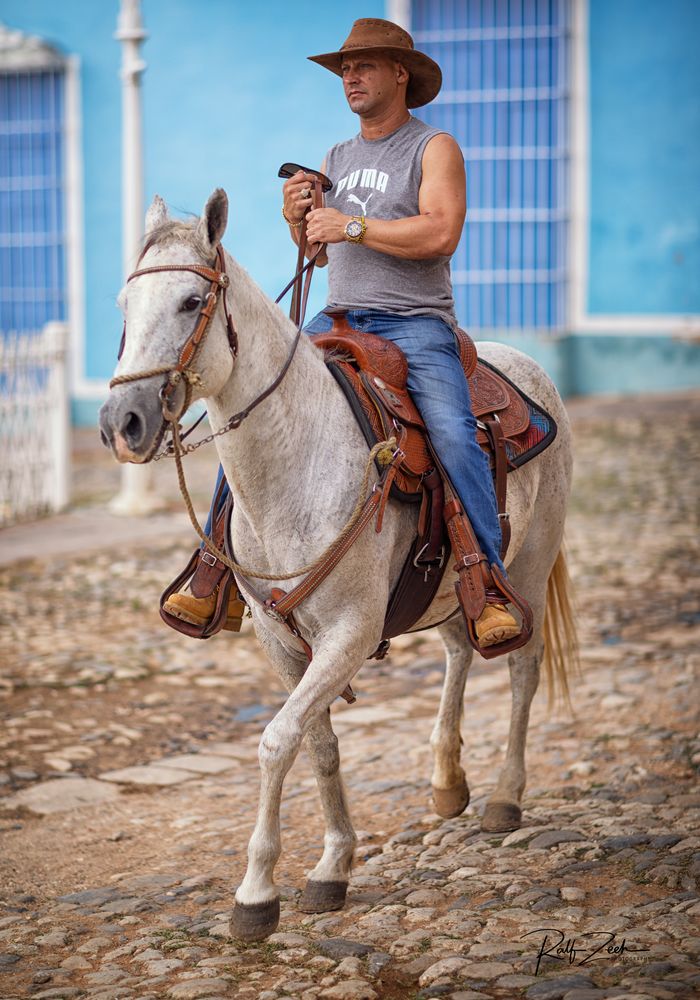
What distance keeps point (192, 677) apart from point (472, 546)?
3.47m

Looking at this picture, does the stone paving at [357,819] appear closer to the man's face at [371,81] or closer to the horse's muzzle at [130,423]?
the horse's muzzle at [130,423]

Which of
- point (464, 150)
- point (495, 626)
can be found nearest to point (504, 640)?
point (495, 626)

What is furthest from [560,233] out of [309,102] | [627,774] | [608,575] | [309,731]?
[309,731]

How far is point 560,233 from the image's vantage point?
53.6ft

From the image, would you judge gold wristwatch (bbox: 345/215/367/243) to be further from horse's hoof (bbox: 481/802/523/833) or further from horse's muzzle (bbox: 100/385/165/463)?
horse's hoof (bbox: 481/802/523/833)

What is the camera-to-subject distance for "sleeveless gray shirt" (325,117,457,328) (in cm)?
413

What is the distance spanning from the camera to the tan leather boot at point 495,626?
3955 millimetres

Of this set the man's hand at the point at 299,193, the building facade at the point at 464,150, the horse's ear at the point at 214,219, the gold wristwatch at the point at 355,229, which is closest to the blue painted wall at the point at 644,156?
the building facade at the point at 464,150

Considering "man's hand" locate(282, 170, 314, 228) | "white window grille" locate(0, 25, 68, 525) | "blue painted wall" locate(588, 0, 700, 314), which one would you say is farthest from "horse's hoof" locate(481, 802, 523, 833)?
"blue painted wall" locate(588, 0, 700, 314)

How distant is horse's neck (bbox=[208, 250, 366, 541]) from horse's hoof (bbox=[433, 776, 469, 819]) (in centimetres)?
162

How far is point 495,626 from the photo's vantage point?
3.96m

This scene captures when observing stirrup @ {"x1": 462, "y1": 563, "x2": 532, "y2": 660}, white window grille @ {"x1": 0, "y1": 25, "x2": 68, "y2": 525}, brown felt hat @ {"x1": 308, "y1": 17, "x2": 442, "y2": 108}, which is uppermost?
white window grille @ {"x1": 0, "y1": 25, "x2": 68, "y2": 525}

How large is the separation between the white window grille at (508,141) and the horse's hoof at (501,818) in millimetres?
12323

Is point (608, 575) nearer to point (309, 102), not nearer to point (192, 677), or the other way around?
point (192, 677)
